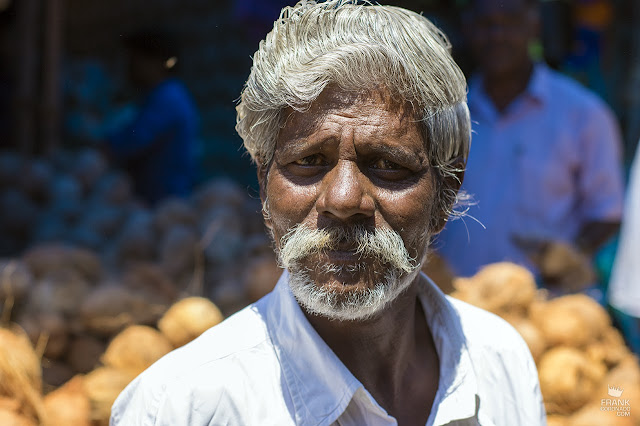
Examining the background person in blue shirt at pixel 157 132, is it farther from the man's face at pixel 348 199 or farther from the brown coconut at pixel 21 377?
the man's face at pixel 348 199

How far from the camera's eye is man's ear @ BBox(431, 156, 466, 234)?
5.11 feet

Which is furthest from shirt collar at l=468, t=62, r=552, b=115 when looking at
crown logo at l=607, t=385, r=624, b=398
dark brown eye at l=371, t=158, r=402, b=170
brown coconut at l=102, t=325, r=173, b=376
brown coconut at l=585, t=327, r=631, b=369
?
dark brown eye at l=371, t=158, r=402, b=170

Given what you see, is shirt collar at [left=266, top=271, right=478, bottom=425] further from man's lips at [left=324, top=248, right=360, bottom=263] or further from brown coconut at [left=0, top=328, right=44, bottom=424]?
brown coconut at [left=0, top=328, right=44, bottom=424]

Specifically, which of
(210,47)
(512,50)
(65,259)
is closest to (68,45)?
(210,47)

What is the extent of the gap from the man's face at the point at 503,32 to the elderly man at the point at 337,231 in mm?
2124

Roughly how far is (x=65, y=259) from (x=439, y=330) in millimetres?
2014

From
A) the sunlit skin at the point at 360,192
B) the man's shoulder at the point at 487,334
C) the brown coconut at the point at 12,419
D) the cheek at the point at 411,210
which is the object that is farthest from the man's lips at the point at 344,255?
the brown coconut at the point at 12,419

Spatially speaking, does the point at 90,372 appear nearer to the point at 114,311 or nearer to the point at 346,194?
the point at 114,311

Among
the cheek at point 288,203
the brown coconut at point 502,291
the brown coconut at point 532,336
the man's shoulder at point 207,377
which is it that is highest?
the cheek at point 288,203

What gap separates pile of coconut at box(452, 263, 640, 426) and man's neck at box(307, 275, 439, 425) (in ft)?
3.19

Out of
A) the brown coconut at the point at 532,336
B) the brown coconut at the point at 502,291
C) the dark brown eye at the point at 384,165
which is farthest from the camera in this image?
the brown coconut at the point at 502,291

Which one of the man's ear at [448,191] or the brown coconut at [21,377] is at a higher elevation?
the man's ear at [448,191]

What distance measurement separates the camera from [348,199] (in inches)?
51.2

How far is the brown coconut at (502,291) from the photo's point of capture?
267 centimetres
